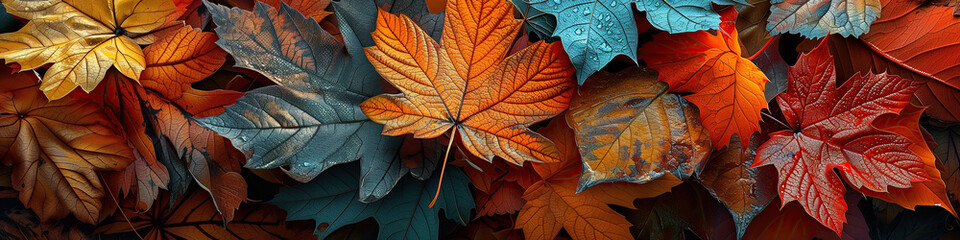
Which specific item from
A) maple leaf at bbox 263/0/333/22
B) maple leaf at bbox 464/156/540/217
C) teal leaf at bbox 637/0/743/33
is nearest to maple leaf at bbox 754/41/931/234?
teal leaf at bbox 637/0/743/33

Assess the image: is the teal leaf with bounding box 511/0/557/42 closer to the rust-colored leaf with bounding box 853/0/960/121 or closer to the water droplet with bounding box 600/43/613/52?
the water droplet with bounding box 600/43/613/52

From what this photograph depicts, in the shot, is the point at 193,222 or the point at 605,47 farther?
the point at 193,222

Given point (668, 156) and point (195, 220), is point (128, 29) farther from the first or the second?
point (668, 156)

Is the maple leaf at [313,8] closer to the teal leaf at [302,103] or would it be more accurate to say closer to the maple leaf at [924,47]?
the teal leaf at [302,103]

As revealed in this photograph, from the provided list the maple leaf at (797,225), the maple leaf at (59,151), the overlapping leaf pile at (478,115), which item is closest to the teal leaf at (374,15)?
the overlapping leaf pile at (478,115)

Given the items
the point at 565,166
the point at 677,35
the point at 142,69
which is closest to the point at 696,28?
A: the point at 677,35

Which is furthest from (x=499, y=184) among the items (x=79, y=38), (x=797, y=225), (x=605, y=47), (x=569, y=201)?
(x=79, y=38)

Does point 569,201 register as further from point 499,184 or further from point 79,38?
point 79,38
